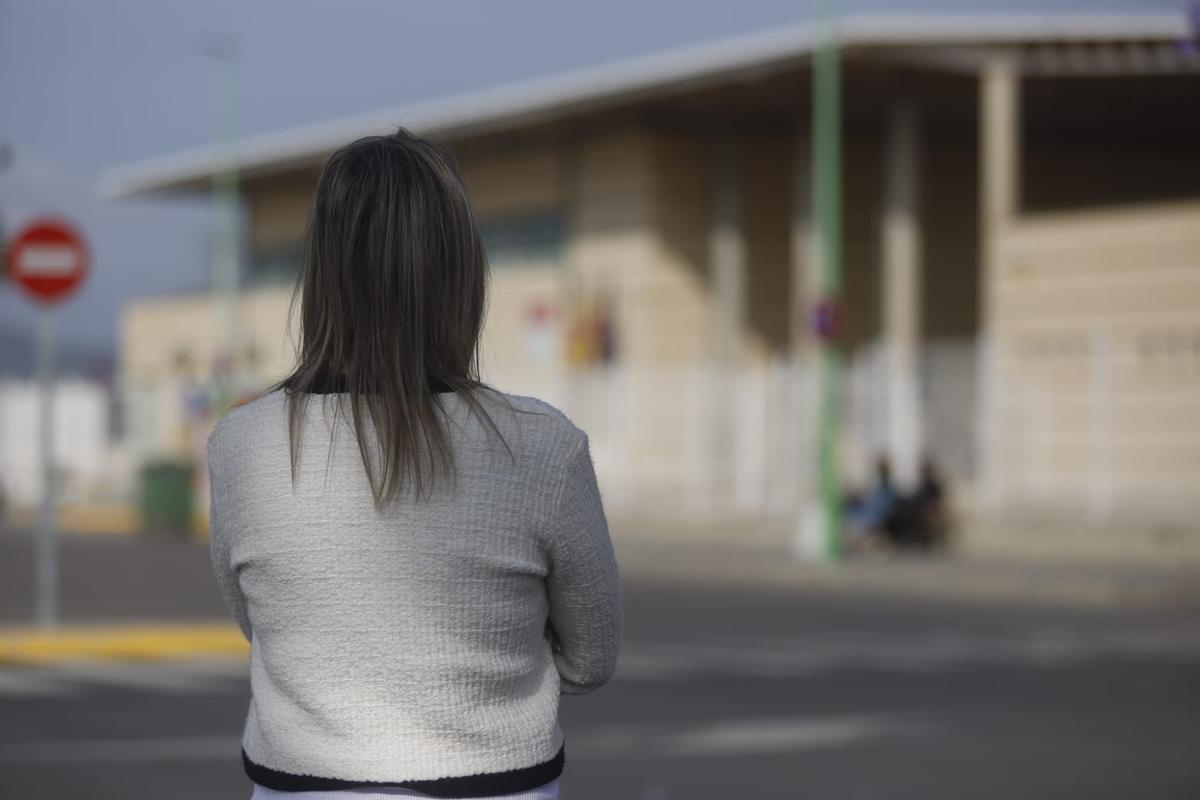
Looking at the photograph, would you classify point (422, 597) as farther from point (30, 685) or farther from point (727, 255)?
point (727, 255)

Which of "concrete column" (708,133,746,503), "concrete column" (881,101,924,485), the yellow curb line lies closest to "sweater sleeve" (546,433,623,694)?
the yellow curb line

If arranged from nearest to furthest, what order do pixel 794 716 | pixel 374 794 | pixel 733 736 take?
1. pixel 374 794
2. pixel 733 736
3. pixel 794 716

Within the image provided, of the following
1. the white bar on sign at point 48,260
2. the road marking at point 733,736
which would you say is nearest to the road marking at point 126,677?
the road marking at point 733,736

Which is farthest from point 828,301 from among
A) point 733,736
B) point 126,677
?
point 733,736

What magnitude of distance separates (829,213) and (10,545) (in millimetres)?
13807

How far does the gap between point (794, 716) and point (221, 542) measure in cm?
894

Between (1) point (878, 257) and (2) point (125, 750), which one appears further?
(1) point (878, 257)

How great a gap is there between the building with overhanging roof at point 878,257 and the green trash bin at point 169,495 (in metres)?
8.85

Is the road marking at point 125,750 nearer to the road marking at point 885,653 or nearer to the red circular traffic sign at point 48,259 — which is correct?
the road marking at point 885,653

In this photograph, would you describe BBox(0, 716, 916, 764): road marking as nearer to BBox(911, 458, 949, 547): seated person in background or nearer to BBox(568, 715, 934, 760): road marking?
BBox(568, 715, 934, 760): road marking

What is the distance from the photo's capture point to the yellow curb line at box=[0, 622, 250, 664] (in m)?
14.2

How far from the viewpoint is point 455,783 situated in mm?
2480

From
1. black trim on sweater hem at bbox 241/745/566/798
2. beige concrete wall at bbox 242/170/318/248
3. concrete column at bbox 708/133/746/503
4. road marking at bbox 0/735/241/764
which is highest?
beige concrete wall at bbox 242/170/318/248

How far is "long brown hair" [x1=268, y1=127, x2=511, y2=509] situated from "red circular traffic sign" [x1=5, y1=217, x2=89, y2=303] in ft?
44.2
